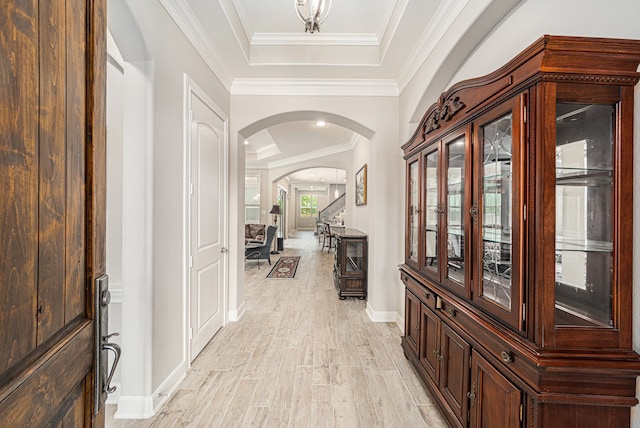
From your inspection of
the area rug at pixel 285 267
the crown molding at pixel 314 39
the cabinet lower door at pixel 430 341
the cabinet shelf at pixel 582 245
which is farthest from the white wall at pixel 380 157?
the area rug at pixel 285 267

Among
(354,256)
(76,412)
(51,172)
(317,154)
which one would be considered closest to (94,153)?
(51,172)

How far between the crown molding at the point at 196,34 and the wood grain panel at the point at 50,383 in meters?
2.26

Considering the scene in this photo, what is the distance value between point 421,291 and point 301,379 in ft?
3.98

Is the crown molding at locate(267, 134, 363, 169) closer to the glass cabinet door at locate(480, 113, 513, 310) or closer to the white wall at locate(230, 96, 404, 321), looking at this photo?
the white wall at locate(230, 96, 404, 321)

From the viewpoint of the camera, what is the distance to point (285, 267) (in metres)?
6.70

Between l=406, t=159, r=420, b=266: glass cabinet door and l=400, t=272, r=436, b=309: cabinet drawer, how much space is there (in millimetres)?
160

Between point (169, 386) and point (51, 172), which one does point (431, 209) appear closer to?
point (51, 172)

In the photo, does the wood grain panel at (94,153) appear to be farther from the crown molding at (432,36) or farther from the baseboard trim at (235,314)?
the baseboard trim at (235,314)

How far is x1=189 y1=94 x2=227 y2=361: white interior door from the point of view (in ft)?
8.35

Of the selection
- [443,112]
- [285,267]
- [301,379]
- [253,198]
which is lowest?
[301,379]

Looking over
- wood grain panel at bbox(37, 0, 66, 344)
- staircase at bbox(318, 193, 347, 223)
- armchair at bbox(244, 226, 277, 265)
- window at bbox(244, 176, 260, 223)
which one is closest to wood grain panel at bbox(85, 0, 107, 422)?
wood grain panel at bbox(37, 0, 66, 344)

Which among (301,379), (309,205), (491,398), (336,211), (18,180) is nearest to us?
(18,180)

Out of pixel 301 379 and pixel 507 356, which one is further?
pixel 301 379

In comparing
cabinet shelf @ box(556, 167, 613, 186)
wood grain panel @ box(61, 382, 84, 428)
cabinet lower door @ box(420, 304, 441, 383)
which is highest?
cabinet shelf @ box(556, 167, 613, 186)
